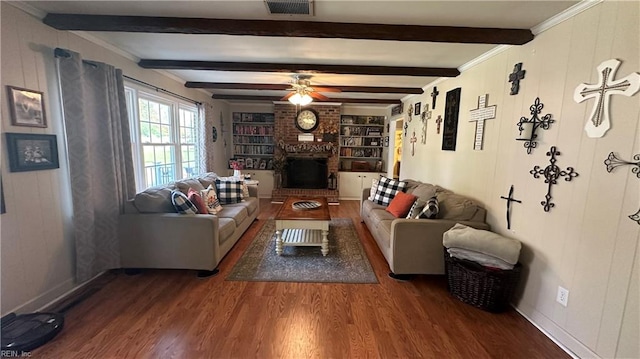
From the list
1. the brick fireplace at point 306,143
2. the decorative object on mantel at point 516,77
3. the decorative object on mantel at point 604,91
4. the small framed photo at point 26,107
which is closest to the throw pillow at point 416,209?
the decorative object on mantel at point 516,77

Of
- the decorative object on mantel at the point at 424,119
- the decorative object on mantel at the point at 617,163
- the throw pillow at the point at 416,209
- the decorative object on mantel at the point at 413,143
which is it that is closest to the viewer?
the decorative object on mantel at the point at 617,163

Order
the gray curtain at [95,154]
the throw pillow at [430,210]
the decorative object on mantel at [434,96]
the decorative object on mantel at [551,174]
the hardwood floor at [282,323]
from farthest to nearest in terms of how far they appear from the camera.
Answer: the decorative object on mantel at [434,96]
the throw pillow at [430,210]
the gray curtain at [95,154]
the decorative object on mantel at [551,174]
the hardwood floor at [282,323]

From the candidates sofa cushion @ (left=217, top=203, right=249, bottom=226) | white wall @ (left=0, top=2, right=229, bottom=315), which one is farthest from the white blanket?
white wall @ (left=0, top=2, right=229, bottom=315)

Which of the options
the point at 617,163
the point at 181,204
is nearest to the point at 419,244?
the point at 617,163

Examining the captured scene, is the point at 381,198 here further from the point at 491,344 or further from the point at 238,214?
the point at 491,344

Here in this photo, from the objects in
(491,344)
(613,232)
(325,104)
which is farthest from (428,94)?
(491,344)

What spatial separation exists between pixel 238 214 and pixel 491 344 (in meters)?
2.96

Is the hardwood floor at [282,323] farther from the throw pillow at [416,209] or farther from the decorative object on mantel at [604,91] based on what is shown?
the decorative object on mantel at [604,91]

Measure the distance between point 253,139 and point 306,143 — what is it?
1.42 metres

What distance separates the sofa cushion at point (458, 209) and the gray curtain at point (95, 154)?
3401 mm

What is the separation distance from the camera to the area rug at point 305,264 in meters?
2.73

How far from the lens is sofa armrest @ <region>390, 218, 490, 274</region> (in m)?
2.65

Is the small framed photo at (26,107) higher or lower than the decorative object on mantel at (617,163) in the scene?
higher

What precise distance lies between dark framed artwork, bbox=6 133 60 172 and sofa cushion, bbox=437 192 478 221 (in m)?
3.62
